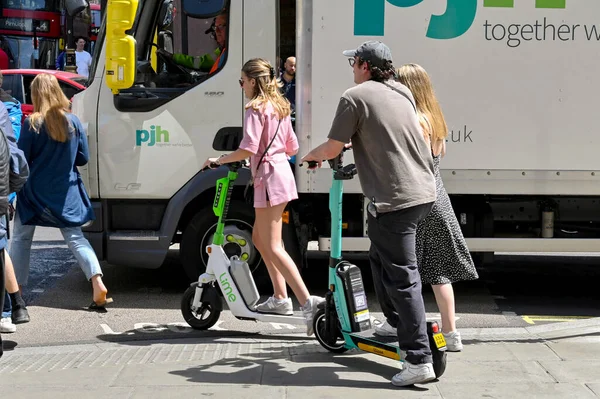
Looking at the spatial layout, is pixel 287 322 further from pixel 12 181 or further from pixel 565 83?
pixel 565 83

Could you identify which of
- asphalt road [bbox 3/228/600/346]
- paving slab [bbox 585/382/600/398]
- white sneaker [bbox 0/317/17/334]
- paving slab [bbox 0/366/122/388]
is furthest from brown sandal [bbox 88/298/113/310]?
paving slab [bbox 585/382/600/398]

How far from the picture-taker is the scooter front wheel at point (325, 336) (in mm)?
5824

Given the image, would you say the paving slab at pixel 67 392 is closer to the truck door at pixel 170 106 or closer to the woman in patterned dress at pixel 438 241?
the woman in patterned dress at pixel 438 241

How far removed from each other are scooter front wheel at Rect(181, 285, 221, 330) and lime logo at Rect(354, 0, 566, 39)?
2195 millimetres

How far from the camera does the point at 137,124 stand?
748 cm

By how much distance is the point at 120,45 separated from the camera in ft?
A: 23.4

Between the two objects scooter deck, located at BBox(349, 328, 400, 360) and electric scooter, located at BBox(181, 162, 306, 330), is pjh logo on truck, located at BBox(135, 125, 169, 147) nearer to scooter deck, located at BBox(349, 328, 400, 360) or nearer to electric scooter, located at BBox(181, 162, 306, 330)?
electric scooter, located at BBox(181, 162, 306, 330)

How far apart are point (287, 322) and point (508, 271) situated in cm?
354

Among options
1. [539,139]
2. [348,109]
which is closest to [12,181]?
[348,109]

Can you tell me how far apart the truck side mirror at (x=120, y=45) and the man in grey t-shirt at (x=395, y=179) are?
2.51 meters

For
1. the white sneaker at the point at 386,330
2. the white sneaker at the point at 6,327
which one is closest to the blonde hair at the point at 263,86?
the white sneaker at the point at 386,330

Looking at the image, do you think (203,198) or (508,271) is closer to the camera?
(203,198)

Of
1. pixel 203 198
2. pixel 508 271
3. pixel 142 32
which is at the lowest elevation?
pixel 508 271

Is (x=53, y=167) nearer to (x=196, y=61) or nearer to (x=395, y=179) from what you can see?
(x=196, y=61)
